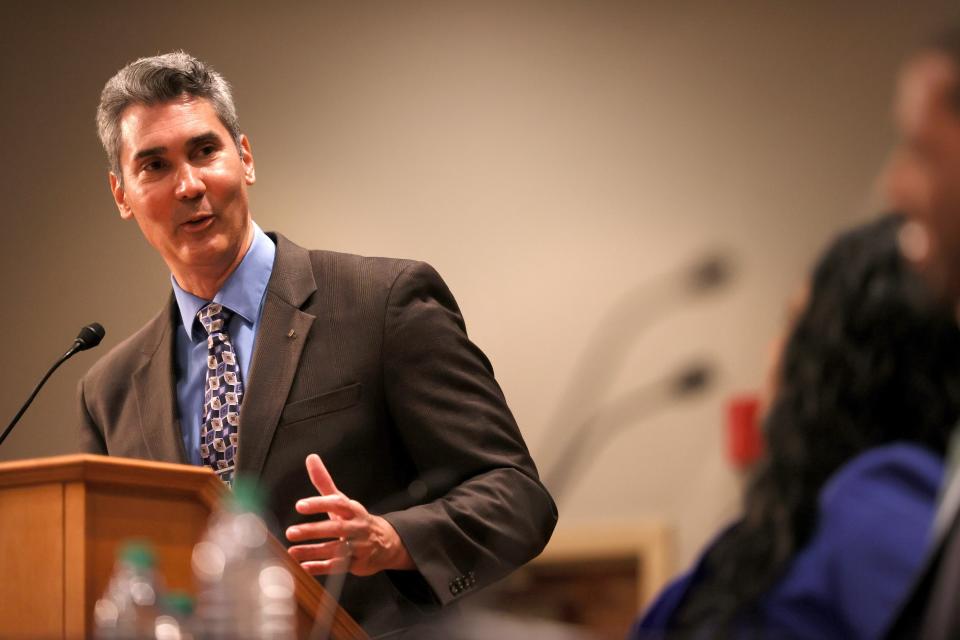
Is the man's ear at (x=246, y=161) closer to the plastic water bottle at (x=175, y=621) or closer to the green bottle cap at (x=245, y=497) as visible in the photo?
the green bottle cap at (x=245, y=497)

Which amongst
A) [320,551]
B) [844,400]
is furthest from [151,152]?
[844,400]

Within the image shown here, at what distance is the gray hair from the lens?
2826 millimetres

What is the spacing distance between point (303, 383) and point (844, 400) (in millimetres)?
1403

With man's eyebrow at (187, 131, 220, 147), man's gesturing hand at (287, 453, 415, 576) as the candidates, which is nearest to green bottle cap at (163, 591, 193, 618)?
man's gesturing hand at (287, 453, 415, 576)

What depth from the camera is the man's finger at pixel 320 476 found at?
2113 mm

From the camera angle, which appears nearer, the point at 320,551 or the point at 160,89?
the point at 320,551

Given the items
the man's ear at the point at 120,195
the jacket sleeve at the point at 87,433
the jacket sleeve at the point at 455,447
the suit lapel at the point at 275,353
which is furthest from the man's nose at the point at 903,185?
the man's ear at the point at 120,195

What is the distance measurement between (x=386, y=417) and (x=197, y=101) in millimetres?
830

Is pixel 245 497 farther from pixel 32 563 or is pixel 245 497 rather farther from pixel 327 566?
pixel 327 566

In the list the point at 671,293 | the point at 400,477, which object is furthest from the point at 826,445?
the point at 671,293

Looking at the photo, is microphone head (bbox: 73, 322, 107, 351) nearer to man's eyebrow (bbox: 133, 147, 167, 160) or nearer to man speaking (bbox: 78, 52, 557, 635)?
man speaking (bbox: 78, 52, 557, 635)

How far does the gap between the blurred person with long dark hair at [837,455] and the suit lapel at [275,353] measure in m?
1.22

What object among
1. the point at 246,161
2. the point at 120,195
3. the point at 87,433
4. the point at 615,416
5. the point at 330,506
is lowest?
the point at 615,416

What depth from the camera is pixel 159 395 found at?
8.72 ft
